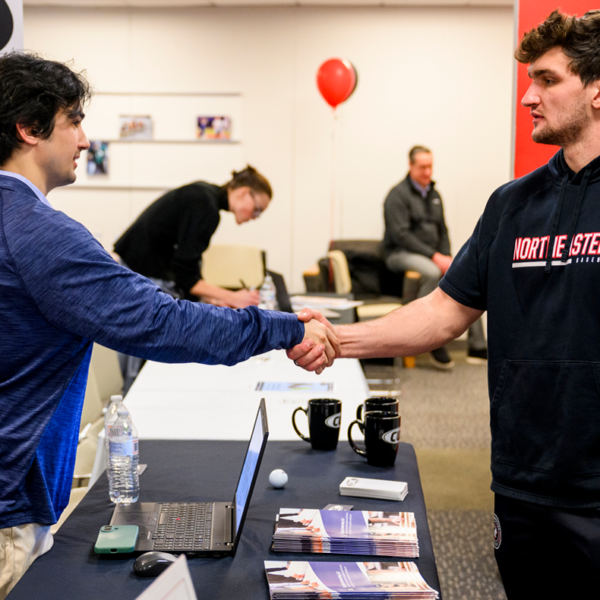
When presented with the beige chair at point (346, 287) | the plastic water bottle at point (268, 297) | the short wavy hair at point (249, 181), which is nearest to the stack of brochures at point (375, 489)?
the plastic water bottle at point (268, 297)

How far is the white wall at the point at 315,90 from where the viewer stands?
6.35 metres

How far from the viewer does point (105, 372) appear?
111 inches

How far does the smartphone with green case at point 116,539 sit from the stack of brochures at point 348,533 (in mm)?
243

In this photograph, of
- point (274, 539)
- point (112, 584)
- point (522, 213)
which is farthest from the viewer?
point (522, 213)

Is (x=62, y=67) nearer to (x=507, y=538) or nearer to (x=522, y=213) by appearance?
(x=522, y=213)

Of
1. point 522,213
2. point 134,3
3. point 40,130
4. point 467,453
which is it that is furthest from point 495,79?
point 40,130

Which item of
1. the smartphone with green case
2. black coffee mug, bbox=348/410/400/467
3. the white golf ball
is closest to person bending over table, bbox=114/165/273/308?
black coffee mug, bbox=348/410/400/467

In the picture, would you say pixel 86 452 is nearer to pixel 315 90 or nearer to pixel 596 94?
pixel 596 94

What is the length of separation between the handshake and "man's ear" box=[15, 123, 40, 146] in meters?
0.75

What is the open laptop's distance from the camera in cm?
115

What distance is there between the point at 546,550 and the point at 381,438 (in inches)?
15.9

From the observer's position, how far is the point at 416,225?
19.3ft

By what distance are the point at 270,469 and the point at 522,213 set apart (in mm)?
790

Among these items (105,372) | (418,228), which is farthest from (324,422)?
(418,228)
